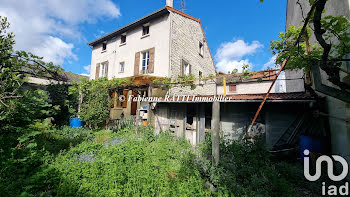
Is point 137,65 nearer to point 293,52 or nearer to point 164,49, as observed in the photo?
point 164,49

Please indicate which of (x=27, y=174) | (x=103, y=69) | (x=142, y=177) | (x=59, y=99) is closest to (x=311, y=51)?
(x=142, y=177)

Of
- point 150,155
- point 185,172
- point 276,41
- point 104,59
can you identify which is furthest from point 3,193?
point 104,59

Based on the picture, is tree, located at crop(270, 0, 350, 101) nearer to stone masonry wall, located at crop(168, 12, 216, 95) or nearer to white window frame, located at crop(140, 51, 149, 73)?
stone masonry wall, located at crop(168, 12, 216, 95)

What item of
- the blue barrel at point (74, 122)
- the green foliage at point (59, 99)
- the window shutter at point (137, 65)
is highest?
the window shutter at point (137, 65)

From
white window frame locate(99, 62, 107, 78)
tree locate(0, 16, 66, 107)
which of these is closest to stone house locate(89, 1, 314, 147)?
white window frame locate(99, 62, 107, 78)

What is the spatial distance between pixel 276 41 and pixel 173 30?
283 inches

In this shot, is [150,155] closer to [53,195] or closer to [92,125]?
[53,195]

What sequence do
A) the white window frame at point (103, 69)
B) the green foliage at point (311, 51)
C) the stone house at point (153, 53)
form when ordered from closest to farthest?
the green foliage at point (311, 51), the stone house at point (153, 53), the white window frame at point (103, 69)

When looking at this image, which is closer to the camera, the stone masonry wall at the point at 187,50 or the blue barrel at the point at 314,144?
the blue barrel at the point at 314,144

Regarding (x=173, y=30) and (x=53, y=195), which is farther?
(x=173, y=30)

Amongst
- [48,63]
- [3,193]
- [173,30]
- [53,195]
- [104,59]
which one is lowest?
[53,195]

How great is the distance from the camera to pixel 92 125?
9000mm

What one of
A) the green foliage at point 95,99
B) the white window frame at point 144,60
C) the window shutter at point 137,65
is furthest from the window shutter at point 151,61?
the green foliage at point 95,99

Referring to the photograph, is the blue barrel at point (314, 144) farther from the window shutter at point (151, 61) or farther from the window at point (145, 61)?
the window at point (145, 61)
